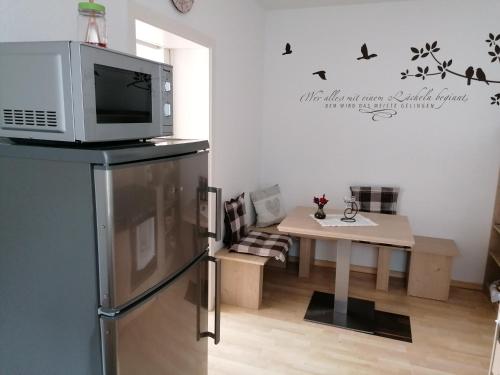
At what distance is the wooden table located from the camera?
2.71 metres

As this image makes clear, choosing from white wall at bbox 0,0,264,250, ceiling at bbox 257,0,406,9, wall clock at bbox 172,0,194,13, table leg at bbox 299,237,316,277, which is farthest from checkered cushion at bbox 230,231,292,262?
ceiling at bbox 257,0,406,9

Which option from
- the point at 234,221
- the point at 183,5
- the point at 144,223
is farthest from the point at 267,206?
the point at 144,223

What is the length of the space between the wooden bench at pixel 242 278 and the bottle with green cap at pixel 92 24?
6.94 feet

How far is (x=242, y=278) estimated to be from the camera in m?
3.19

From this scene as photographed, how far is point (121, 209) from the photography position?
3.62 feet

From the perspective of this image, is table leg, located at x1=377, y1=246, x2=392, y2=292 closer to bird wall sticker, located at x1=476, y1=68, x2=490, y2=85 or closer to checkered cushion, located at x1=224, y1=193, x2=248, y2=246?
checkered cushion, located at x1=224, y1=193, x2=248, y2=246

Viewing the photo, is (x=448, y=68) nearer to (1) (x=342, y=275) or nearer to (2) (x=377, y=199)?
(2) (x=377, y=199)

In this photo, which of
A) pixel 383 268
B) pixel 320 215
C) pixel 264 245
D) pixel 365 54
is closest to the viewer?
pixel 320 215

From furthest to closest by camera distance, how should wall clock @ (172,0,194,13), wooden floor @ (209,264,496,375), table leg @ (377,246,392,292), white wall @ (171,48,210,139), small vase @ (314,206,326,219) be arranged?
table leg @ (377,246,392,292) < small vase @ (314,206,326,219) < white wall @ (171,48,210,139) < wooden floor @ (209,264,496,375) < wall clock @ (172,0,194,13)

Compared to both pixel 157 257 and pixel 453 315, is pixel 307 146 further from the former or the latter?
pixel 157 257

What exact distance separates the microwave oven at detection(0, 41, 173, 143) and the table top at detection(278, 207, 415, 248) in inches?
75.8

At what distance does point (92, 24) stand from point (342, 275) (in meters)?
2.55

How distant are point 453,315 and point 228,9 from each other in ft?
10.5

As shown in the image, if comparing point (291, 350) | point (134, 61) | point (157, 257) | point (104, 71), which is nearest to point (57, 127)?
point (104, 71)
